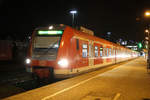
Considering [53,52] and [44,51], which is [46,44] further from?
[53,52]

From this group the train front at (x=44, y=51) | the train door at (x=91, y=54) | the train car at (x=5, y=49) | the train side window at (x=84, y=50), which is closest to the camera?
the train front at (x=44, y=51)

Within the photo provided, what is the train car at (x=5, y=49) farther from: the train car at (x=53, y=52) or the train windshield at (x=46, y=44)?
the train windshield at (x=46, y=44)

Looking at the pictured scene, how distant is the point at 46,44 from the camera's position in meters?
10.5

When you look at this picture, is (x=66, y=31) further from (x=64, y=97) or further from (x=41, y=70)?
(x=64, y=97)

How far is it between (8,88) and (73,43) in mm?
4188

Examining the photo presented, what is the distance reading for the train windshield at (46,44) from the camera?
10.3 m

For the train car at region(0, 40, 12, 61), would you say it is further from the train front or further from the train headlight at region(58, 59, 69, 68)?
the train headlight at region(58, 59, 69, 68)

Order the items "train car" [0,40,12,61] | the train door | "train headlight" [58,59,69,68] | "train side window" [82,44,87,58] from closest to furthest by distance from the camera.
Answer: "train headlight" [58,59,69,68] → "train side window" [82,44,87,58] → the train door → "train car" [0,40,12,61]

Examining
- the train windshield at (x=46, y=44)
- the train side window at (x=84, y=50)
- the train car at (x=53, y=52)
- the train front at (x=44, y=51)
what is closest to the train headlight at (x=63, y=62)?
the train car at (x=53, y=52)

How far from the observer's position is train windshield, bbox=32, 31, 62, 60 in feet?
33.6

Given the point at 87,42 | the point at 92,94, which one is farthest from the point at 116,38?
the point at 92,94

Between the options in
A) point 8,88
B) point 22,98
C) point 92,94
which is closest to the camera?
point 22,98

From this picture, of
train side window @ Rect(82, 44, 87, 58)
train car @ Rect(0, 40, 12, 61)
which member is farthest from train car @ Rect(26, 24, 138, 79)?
train car @ Rect(0, 40, 12, 61)

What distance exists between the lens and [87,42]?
44.9 ft
